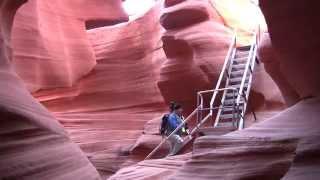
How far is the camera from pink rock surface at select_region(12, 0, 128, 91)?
13.9m

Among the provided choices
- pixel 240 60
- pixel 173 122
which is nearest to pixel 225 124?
pixel 173 122

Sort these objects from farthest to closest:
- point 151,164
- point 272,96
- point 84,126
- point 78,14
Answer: point 78,14 → point 84,126 → point 272,96 → point 151,164

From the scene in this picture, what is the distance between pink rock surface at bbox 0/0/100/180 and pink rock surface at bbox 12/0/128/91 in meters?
6.12

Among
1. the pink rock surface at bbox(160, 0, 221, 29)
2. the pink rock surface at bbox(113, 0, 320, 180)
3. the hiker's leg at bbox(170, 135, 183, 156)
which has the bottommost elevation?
the hiker's leg at bbox(170, 135, 183, 156)

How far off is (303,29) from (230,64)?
5365 millimetres

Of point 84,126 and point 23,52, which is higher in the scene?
point 23,52

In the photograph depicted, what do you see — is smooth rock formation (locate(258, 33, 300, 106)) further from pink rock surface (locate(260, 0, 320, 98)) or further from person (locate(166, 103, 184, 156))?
pink rock surface (locate(260, 0, 320, 98))

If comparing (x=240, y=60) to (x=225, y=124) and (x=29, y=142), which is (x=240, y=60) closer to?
(x=225, y=124)

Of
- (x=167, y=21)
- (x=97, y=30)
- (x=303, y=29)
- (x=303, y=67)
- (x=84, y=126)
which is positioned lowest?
(x=84, y=126)

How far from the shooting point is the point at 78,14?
15.9m

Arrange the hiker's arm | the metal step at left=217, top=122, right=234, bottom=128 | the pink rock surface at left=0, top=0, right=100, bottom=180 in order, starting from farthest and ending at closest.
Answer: the hiker's arm → the metal step at left=217, top=122, right=234, bottom=128 → the pink rock surface at left=0, top=0, right=100, bottom=180

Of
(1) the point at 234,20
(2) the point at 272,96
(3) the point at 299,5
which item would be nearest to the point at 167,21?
(1) the point at 234,20

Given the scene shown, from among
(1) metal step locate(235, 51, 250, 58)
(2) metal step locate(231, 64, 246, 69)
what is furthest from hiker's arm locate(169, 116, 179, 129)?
(1) metal step locate(235, 51, 250, 58)

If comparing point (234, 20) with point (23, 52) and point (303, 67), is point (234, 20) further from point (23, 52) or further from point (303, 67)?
point (303, 67)
